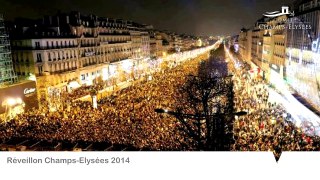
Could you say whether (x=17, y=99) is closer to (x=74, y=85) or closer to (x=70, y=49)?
(x=74, y=85)

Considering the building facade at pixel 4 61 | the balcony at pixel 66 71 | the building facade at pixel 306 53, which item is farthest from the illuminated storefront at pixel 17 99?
the building facade at pixel 306 53

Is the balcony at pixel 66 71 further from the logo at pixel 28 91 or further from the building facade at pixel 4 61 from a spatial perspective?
the building facade at pixel 4 61

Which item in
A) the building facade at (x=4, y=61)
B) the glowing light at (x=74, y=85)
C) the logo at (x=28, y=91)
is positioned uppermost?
the building facade at (x=4, y=61)

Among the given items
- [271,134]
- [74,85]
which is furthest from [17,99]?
[271,134]

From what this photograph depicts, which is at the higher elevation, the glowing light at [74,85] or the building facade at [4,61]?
the building facade at [4,61]

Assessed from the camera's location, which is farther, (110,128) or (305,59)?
(305,59)

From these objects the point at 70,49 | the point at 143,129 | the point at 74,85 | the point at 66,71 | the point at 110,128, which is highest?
the point at 70,49

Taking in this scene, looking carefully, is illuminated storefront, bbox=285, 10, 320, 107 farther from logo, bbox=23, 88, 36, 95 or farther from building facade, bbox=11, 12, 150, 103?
building facade, bbox=11, 12, 150, 103

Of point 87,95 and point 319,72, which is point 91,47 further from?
point 319,72

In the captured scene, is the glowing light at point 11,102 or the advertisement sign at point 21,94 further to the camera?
the glowing light at point 11,102

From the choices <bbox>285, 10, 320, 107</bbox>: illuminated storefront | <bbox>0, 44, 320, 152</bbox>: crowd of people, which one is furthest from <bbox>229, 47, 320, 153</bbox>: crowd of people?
<bbox>285, 10, 320, 107</bbox>: illuminated storefront
